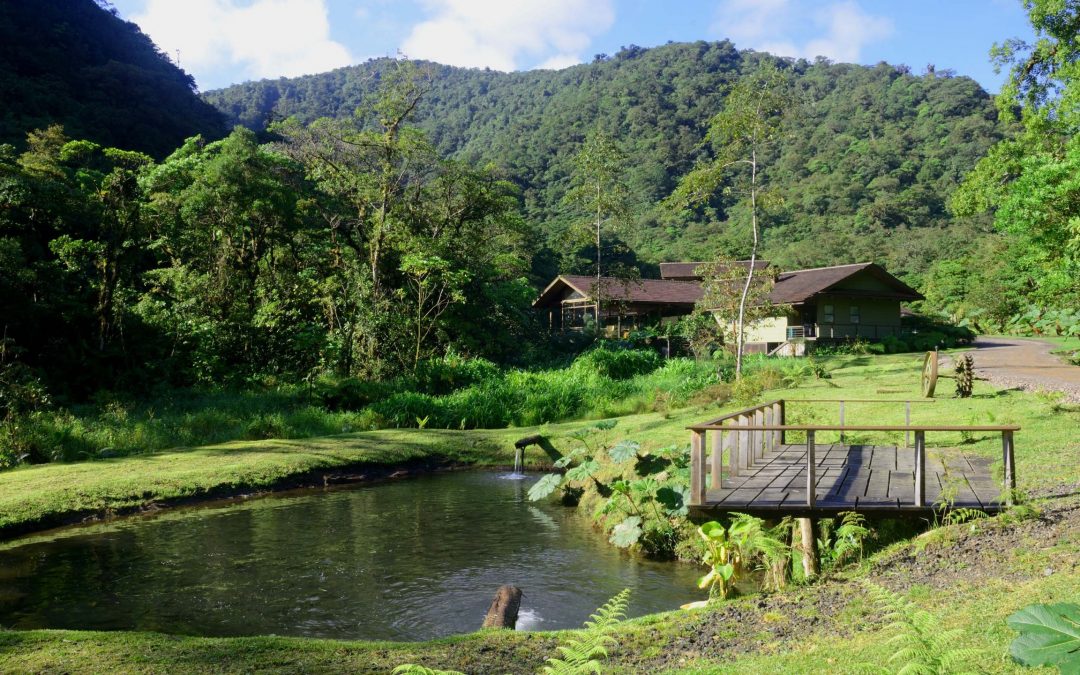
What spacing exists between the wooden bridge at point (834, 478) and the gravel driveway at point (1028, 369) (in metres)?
6.75

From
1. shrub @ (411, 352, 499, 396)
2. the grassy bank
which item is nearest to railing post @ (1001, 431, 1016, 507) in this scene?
the grassy bank

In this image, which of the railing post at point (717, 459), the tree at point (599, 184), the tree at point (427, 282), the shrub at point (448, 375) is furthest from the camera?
the tree at point (599, 184)

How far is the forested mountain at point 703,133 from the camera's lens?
216ft

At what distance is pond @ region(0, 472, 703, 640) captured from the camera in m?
7.29

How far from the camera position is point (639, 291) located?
1693 inches

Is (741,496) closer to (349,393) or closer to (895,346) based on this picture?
(349,393)

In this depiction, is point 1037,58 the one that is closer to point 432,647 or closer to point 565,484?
point 565,484

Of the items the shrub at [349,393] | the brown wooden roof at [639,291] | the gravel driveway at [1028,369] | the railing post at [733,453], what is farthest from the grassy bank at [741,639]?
the brown wooden roof at [639,291]

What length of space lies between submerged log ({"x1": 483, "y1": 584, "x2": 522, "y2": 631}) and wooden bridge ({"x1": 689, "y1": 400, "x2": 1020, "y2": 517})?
1996 millimetres

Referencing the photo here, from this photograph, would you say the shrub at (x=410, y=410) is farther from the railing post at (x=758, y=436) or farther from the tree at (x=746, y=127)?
the railing post at (x=758, y=436)

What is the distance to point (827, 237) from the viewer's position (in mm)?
62656

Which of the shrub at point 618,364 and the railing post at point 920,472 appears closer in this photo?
the railing post at point 920,472

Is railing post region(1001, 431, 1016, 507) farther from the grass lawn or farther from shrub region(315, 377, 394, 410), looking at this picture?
shrub region(315, 377, 394, 410)

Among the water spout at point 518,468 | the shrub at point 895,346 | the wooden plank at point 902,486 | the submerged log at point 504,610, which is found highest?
the shrub at point 895,346
